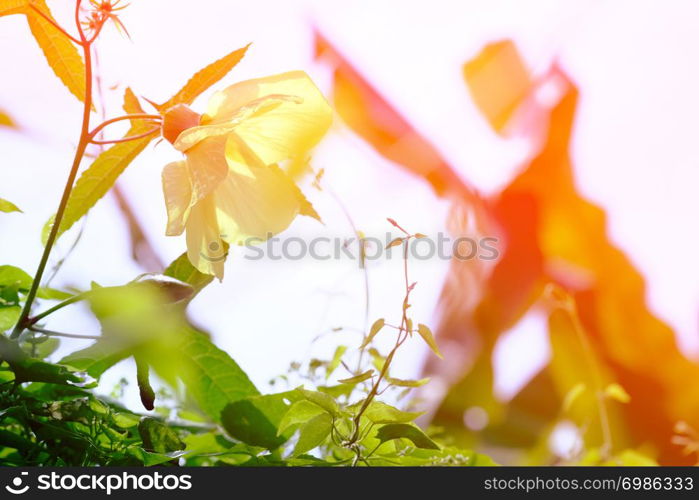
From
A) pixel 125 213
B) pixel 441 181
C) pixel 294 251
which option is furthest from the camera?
pixel 441 181

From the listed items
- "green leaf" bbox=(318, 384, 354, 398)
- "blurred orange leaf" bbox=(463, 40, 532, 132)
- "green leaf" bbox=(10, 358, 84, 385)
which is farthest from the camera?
"blurred orange leaf" bbox=(463, 40, 532, 132)

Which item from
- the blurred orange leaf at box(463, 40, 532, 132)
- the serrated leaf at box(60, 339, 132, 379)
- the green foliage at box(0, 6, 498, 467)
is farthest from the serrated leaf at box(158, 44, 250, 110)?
the blurred orange leaf at box(463, 40, 532, 132)

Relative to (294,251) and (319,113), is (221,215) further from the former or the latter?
(294,251)

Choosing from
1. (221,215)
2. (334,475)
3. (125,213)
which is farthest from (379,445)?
(125,213)

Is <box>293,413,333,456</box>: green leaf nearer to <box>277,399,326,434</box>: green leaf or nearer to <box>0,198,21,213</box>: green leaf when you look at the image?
<box>277,399,326,434</box>: green leaf

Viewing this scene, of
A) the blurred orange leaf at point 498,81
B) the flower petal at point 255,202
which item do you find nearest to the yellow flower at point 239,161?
the flower petal at point 255,202

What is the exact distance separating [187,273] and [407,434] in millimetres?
121

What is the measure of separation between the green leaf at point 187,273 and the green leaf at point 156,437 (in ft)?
0.19

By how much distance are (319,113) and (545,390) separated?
708 mm

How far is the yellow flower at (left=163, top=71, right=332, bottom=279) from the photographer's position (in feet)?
0.89

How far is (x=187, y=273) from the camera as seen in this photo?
11.8 inches

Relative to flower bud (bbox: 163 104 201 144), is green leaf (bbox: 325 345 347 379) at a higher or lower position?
lower

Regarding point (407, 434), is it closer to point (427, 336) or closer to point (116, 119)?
point (427, 336)

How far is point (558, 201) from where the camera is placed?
0.92 m
